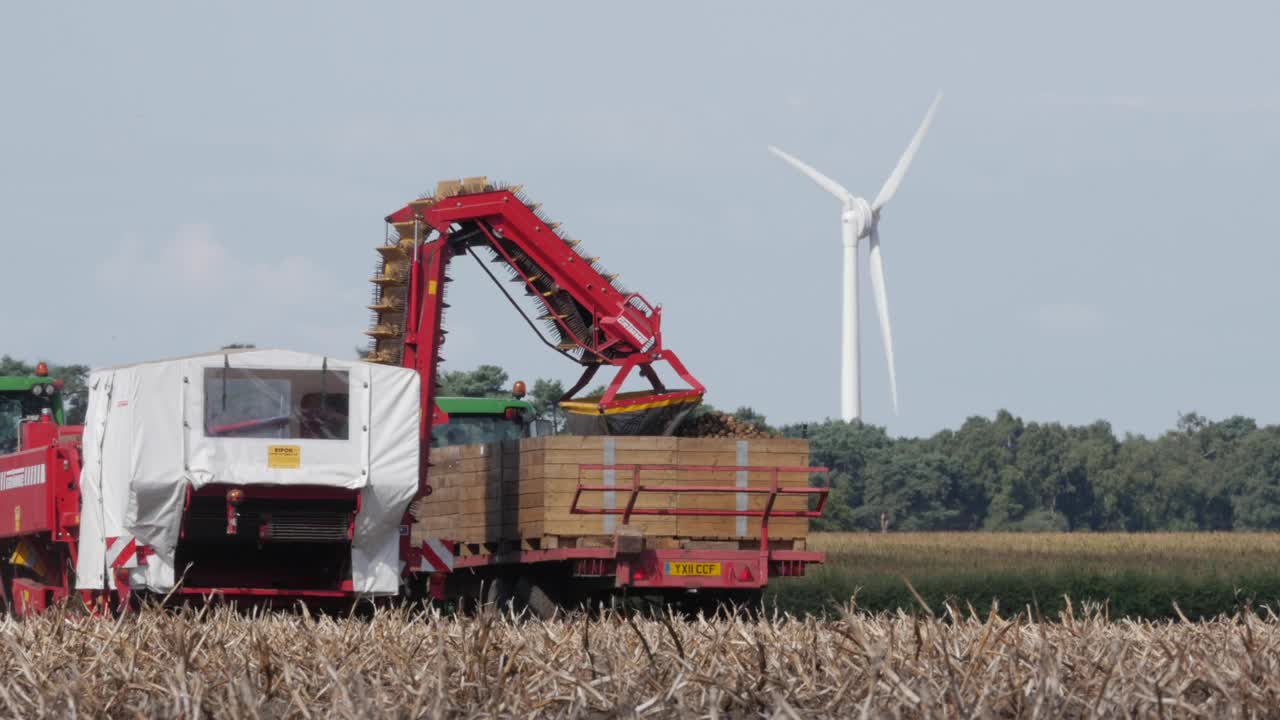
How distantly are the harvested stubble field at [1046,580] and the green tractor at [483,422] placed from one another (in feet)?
16.6

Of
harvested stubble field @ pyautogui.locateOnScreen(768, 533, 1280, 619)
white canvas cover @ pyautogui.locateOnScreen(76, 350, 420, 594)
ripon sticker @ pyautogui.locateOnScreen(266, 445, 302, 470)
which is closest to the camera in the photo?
white canvas cover @ pyautogui.locateOnScreen(76, 350, 420, 594)

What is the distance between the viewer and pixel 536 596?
18.4m

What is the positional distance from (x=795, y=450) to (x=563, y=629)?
984cm

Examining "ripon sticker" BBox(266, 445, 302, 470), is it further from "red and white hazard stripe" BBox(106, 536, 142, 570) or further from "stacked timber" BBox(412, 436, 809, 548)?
"stacked timber" BBox(412, 436, 809, 548)

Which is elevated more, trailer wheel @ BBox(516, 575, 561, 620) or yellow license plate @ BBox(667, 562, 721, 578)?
yellow license plate @ BBox(667, 562, 721, 578)

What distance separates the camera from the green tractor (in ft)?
71.3

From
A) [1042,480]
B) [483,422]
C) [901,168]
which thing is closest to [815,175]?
[901,168]

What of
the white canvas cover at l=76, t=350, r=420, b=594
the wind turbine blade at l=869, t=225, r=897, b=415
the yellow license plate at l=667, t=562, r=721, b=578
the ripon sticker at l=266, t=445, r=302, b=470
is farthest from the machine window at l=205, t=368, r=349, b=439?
the wind turbine blade at l=869, t=225, r=897, b=415

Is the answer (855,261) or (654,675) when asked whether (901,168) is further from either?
(654,675)

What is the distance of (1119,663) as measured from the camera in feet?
19.1

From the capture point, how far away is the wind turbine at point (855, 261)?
5148cm

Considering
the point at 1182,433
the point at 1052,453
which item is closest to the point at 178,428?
the point at 1052,453

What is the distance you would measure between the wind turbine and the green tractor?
2831 centimetres

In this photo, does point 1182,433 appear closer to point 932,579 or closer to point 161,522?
point 932,579
